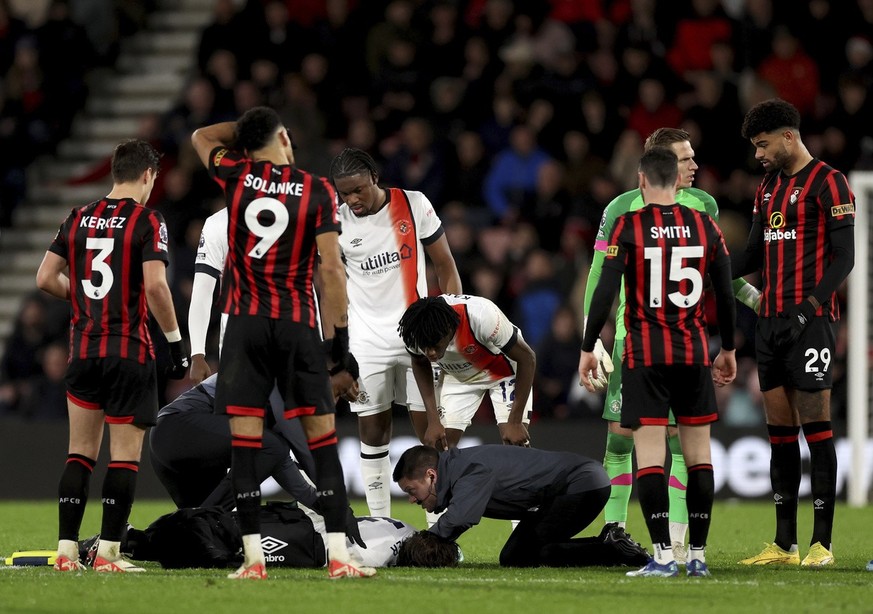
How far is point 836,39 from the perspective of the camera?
1506cm

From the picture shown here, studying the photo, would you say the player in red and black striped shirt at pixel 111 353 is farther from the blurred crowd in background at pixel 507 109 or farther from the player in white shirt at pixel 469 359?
the blurred crowd in background at pixel 507 109

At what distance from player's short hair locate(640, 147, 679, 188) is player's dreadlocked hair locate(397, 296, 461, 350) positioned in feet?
5.07

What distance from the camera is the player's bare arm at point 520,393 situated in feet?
26.7

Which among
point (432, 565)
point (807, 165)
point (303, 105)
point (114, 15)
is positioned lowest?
point (432, 565)

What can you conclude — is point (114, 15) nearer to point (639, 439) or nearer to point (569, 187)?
point (569, 187)

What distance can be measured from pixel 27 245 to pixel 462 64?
5.55 meters

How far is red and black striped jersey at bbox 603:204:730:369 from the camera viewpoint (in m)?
6.83

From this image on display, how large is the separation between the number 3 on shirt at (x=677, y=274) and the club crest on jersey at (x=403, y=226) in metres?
2.32

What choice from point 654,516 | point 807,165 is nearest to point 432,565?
point 654,516

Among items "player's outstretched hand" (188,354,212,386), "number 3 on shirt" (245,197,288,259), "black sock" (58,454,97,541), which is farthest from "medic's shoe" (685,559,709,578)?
"player's outstretched hand" (188,354,212,386)

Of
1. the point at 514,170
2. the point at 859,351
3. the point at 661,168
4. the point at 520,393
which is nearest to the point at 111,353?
the point at 520,393

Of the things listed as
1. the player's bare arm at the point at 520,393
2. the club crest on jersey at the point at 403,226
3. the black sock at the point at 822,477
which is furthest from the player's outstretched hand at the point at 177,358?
the black sock at the point at 822,477

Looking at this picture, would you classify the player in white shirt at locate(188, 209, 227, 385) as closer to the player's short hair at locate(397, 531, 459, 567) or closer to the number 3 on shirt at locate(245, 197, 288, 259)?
the player's short hair at locate(397, 531, 459, 567)

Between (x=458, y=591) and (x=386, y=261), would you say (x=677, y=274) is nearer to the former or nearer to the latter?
(x=458, y=591)
